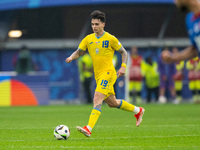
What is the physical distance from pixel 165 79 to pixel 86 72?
3517 millimetres

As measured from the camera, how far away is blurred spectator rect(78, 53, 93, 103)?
23094mm

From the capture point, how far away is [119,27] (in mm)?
29594

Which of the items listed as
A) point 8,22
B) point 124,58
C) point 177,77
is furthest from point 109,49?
point 8,22

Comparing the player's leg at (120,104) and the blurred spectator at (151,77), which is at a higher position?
the blurred spectator at (151,77)

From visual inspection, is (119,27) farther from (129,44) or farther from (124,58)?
(124,58)

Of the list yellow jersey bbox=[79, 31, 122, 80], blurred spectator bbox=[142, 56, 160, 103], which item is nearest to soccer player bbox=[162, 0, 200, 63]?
yellow jersey bbox=[79, 31, 122, 80]

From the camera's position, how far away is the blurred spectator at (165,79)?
79.9ft

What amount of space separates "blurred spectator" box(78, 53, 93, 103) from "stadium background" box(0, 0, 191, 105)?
3789 millimetres

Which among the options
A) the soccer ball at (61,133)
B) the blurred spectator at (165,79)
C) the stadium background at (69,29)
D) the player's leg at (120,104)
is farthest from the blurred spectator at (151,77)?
the soccer ball at (61,133)

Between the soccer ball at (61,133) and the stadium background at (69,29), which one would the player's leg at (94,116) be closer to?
the soccer ball at (61,133)

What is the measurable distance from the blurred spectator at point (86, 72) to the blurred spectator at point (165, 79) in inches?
120

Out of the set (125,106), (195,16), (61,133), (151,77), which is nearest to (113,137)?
(61,133)

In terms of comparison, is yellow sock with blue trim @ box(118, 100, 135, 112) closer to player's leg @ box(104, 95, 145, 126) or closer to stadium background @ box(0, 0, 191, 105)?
player's leg @ box(104, 95, 145, 126)

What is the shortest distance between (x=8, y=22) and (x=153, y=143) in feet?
71.4
